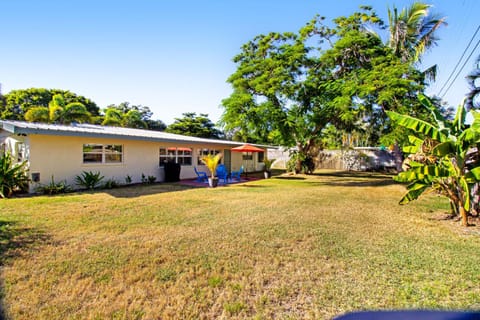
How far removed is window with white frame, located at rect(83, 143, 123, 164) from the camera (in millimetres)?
→ 11922

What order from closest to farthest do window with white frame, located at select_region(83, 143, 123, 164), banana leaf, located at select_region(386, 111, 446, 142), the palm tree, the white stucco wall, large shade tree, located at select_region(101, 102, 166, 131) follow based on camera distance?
banana leaf, located at select_region(386, 111, 446, 142)
the white stucco wall
window with white frame, located at select_region(83, 143, 123, 164)
the palm tree
large shade tree, located at select_region(101, 102, 166, 131)

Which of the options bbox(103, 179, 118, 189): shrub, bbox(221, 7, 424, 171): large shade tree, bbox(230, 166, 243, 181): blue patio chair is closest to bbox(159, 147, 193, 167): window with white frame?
bbox(230, 166, 243, 181): blue patio chair

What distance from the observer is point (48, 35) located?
10234mm

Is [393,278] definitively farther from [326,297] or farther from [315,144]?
[315,144]

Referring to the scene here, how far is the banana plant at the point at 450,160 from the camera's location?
18.9 ft

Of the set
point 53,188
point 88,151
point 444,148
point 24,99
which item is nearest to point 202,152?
point 88,151

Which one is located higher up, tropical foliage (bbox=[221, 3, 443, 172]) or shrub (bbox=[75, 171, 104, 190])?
tropical foliage (bbox=[221, 3, 443, 172])

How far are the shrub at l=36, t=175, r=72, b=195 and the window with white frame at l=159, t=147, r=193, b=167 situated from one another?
17.8 feet

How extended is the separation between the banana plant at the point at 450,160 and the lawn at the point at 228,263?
83cm

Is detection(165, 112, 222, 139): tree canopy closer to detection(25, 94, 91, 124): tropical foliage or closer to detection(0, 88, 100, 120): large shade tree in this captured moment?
detection(0, 88, 100, 120): large shade tree

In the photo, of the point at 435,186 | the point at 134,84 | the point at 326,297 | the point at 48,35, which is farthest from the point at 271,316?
the point at 134,84

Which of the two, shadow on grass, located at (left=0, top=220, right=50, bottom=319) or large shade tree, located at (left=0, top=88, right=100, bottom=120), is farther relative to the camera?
large shade tree, located at (left=0, top=88, right=100, bottom=120)

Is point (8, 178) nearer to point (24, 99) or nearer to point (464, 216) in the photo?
point (464, 216)

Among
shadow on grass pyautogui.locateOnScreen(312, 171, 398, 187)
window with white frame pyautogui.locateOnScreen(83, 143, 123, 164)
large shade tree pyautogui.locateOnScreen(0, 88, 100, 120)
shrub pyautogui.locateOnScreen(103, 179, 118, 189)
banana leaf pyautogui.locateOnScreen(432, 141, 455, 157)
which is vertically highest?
large shade tree pyautogui.locateOnScreen(0, 88, 100, 120)
